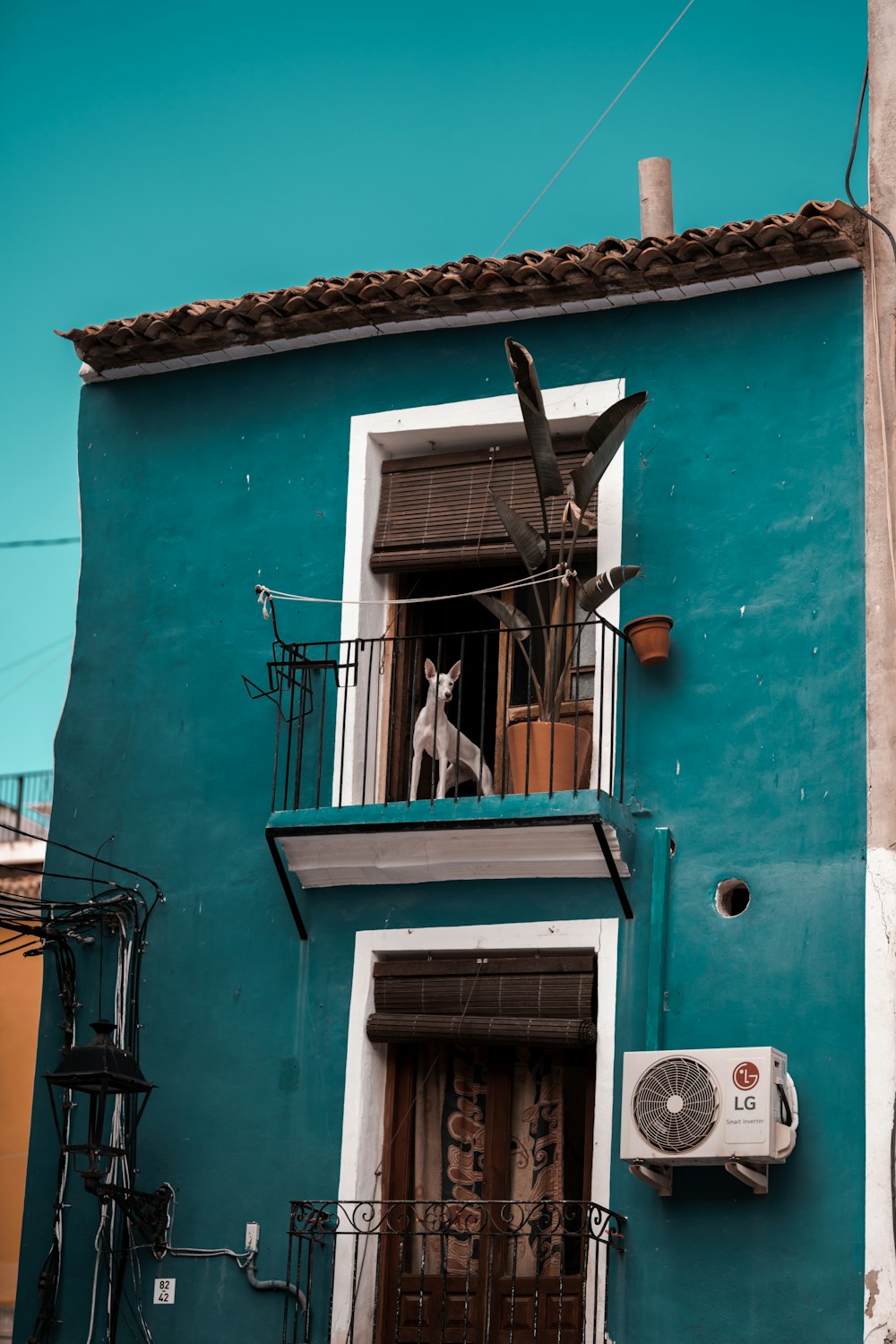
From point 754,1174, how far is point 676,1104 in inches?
17.8

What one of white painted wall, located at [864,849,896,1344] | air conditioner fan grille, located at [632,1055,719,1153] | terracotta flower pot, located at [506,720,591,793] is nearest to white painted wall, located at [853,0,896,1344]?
white painted wall, located at [864,849,896,1344]

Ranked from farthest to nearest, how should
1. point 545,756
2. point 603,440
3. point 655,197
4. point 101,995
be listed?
point 655,197 < point 101,995 < point 603,440 < point 545,756

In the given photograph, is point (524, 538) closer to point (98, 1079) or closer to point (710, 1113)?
point (710, 1113)

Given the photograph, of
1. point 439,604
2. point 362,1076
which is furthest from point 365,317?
point 362,1076

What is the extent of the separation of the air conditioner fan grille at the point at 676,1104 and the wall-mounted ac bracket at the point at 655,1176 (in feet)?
0.66

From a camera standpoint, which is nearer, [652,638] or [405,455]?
[652,638]

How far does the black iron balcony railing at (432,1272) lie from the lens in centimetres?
908

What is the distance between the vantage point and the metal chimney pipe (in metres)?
11.5

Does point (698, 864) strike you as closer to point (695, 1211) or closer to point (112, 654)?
point (695, 1211)

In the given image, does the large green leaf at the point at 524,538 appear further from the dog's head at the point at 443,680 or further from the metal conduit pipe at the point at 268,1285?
the metal conduit pipe at the point at 268,1285

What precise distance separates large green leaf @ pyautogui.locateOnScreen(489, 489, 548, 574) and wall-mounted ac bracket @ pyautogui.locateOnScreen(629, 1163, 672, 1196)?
9.82 ft

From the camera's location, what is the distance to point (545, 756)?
977cm

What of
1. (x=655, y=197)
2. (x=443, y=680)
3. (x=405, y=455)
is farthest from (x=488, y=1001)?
(x=655, y=197)

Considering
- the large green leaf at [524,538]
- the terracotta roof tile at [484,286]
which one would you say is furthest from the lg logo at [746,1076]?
the terracotta roof tile at [484,286]
